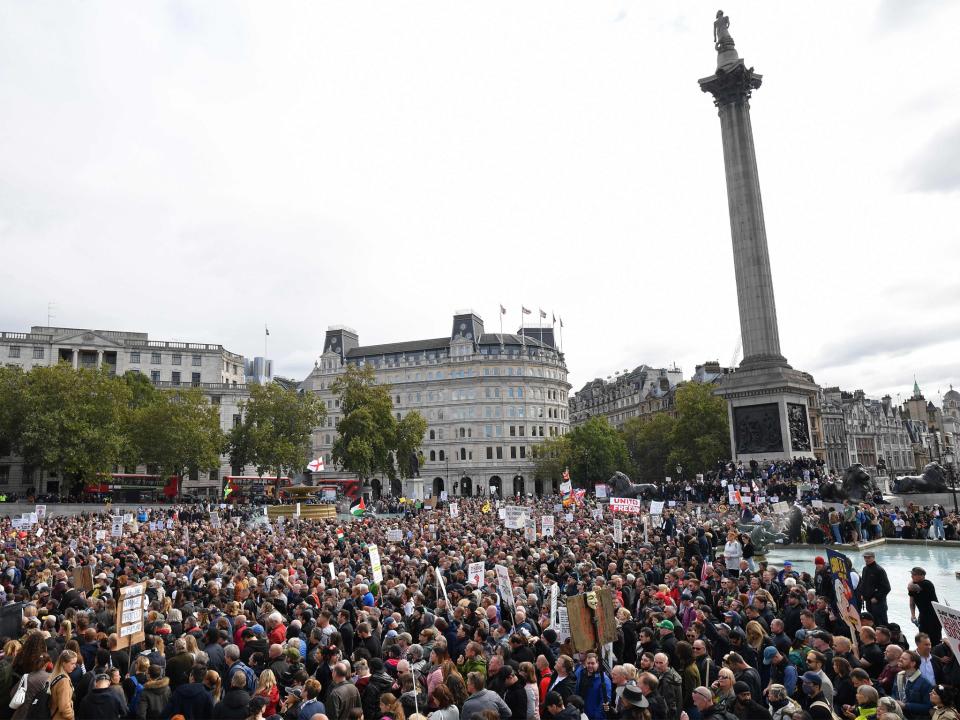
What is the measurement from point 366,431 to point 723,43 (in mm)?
44181

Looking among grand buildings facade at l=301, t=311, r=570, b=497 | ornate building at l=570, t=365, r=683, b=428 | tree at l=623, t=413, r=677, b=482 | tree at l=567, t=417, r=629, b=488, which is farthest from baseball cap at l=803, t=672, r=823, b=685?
ornate building at l=570, t=365, r=683, b=428

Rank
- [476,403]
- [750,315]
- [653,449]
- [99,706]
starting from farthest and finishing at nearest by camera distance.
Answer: [476,403]
[653,449]
[750,315]
[99,706]

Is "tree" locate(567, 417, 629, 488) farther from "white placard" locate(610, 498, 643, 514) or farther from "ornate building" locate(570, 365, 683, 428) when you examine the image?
"white placard" locate(610, 498, 643, 514)

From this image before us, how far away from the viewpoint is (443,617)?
39.3 feet

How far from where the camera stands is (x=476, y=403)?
104 metres

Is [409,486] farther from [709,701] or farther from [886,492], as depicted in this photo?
[709,701]

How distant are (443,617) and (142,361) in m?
83.9

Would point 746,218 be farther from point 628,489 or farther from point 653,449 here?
point 653,449

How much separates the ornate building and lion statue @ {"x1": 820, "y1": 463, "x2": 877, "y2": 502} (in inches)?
3036

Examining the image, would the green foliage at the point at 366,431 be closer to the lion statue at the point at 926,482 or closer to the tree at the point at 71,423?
the tree at the point at 71,423

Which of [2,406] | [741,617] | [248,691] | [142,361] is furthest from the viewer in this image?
[142,361]

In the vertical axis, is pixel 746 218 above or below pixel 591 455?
above

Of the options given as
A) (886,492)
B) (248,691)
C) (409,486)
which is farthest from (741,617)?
(409,486)

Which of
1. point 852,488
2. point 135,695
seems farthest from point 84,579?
point 852,488
